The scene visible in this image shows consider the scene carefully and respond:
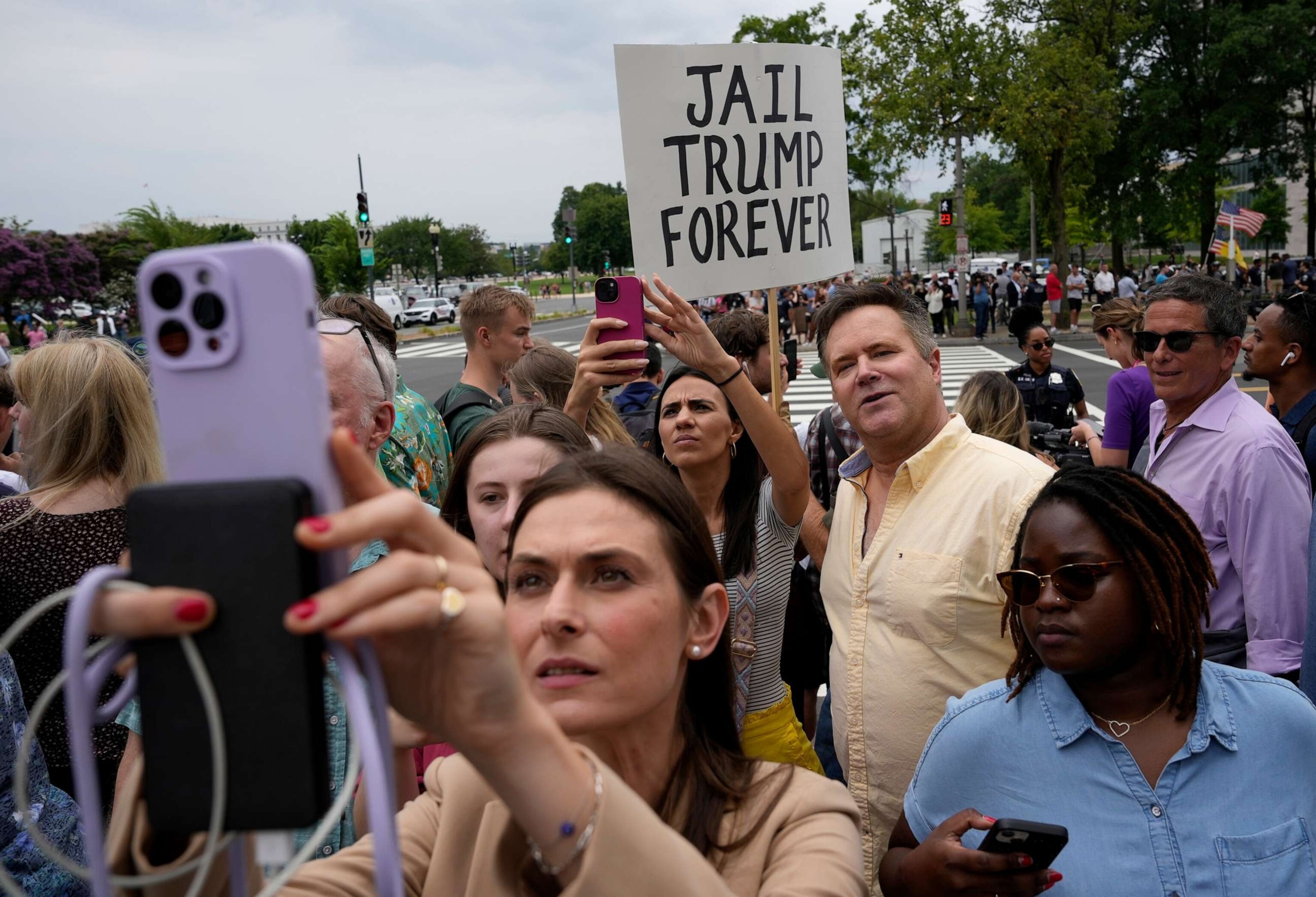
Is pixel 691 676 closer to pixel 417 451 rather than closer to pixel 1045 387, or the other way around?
pixel 417 451

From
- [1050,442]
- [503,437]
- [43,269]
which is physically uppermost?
[43,269]

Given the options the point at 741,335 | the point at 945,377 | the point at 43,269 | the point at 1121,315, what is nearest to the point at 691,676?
the point at 741,335

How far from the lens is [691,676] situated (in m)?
1.84

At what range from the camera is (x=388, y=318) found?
17.5 feet

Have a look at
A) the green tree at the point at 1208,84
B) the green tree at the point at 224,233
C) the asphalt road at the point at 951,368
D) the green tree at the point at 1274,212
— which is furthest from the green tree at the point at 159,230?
the green tree at the point at 1274,212

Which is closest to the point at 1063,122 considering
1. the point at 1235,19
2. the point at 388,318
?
the point at 1235,19

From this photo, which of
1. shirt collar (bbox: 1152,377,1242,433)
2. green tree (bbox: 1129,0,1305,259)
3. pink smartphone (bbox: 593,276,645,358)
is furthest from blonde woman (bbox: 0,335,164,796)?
green tree (bbox: 1129,0,1305,259)

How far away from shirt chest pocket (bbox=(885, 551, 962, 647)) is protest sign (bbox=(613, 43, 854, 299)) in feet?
4.76

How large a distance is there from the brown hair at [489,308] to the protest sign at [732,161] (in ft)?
5.98

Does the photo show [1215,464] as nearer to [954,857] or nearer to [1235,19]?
[954,857]

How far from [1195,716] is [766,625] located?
145 cm

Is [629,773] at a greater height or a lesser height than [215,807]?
lesser

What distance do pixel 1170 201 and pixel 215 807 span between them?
44800 mm

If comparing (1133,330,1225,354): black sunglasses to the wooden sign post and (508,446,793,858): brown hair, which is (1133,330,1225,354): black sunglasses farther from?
(508,446,793,858): brown hair
